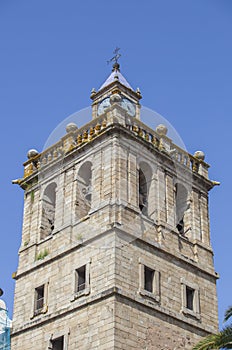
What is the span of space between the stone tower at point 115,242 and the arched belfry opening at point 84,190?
0.06 m

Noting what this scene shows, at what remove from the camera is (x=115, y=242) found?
33.3 m

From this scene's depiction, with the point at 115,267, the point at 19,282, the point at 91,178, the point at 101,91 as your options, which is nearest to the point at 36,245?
the point at 19,282

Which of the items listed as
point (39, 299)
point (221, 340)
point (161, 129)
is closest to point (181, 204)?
point (161, 129)

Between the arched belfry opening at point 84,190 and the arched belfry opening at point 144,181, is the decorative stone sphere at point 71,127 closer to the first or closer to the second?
the arched belfry opening at point 84,190

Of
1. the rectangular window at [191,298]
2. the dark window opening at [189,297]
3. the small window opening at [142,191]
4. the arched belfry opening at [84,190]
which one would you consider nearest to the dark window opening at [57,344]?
the rectangular window at [191,298]

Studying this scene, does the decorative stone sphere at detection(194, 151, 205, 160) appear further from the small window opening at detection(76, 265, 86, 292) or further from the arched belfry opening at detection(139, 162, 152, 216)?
the small window opening at detection(76, 265, 86, 292)

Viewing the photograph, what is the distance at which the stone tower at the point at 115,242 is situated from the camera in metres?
32.8

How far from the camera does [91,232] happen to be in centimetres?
3491

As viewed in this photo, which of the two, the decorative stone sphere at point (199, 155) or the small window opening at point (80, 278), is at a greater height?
the decorative stone sphere at point (199, 155)

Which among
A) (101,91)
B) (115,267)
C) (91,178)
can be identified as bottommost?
(115,267)

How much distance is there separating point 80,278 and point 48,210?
19.1 feet

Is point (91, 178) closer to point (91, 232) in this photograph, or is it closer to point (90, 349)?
point (91, 232)

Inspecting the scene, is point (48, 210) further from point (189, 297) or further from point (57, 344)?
point (189, 297)

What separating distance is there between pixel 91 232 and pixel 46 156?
25.2 ft
